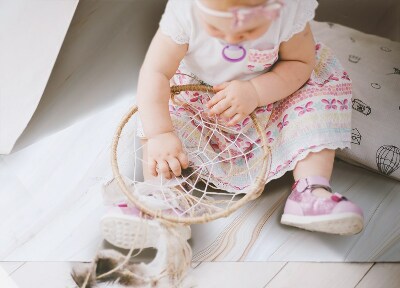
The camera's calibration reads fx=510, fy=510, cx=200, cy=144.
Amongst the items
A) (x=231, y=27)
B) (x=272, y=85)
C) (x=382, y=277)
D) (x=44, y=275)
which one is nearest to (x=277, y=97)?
(x=272, y=85)

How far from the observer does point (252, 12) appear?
2.06ft

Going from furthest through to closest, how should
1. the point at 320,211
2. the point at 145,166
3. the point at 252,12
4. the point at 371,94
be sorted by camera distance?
1. the point at 371,94
2. the point at 145,166
3. the point at 320,211
4. the point at 252,12

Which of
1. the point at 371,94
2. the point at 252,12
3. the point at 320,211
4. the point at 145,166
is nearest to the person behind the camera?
the point at 252,12

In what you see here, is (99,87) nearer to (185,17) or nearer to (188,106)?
(188,106)

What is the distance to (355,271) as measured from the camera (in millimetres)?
833

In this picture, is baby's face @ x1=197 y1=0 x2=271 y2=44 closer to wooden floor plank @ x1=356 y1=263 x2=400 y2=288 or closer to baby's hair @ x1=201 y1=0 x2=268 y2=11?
baby's hair @ x1=201 y1=0 x2=268 y2=11

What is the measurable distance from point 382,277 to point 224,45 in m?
0.45

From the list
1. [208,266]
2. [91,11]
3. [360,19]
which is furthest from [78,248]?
[360,19]

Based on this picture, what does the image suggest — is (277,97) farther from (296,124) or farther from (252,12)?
(252,12)

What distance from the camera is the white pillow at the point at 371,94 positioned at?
0.94 meters

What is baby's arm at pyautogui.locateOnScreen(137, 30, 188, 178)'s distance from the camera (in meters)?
0.83

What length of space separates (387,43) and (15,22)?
79 cm

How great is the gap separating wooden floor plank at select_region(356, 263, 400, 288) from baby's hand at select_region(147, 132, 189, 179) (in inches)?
13.6

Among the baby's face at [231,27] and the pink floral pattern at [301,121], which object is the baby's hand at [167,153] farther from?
the baby's face at [231,27]
